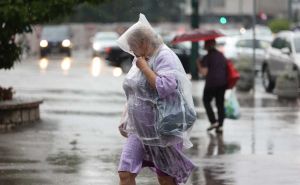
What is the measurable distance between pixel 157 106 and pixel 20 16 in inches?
290

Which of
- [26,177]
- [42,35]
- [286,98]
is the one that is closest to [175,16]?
[42,35]

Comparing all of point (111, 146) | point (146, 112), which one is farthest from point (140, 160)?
point (111, 146)

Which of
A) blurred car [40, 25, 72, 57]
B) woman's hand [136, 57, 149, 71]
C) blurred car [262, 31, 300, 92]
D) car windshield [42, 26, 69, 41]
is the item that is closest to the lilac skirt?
woman's hand [136, 57, 149, 71]

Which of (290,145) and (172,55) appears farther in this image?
(290,145)

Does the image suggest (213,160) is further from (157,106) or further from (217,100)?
(157,106)

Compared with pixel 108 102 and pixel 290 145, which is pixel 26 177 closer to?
pixel 290 145

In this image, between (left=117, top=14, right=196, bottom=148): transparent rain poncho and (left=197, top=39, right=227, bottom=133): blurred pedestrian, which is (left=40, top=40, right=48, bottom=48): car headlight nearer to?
(left=197, top=39, right=227, bottom=133): blurred pedestrian

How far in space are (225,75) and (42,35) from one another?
39769 millimetres

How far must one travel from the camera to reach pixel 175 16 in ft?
329

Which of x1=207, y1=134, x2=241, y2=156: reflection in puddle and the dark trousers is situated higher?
the dark trousers

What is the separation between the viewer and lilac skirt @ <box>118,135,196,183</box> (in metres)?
8.07

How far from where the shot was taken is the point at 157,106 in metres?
8.03

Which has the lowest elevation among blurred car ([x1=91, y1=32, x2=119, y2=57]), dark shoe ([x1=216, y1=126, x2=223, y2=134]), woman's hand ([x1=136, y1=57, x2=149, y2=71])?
blurred car ([x1=91, y1=32, x2=119, y2=57])

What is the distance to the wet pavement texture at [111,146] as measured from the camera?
1089 cm
